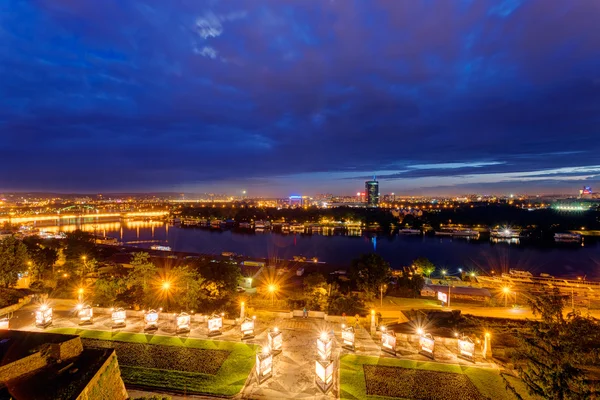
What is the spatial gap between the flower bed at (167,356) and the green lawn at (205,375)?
13cm

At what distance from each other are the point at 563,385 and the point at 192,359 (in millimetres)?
5522

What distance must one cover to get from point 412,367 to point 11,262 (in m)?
12.5

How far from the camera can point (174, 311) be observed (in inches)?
338

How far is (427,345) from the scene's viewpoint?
20.7ft

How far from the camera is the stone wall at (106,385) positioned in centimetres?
399

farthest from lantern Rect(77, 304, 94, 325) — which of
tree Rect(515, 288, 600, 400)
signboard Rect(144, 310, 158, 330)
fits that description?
tree Rect(515, 288, 600, 400)

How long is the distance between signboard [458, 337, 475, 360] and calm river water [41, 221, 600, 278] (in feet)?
56.8

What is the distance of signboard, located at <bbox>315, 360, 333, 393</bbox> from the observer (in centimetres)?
510

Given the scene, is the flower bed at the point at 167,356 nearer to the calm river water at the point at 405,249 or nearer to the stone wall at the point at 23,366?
the stone wall at the point at 23,366

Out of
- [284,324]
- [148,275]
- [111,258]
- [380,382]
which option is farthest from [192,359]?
[111,258]

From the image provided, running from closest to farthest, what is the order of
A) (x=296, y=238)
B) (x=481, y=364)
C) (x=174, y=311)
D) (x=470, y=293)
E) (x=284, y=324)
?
1. (x=481, y=364)
2. (x=284, y=324)
3. (x=174, y=311)
4. (x=470, y=293)
5. (x=296, y=238)

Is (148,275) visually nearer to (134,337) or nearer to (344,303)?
(134,337)

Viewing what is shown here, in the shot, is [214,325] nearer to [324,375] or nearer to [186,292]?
[186,292]

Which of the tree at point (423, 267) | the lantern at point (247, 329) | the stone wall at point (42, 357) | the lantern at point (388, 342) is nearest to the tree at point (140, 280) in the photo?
the lantern at point (247, 329)
